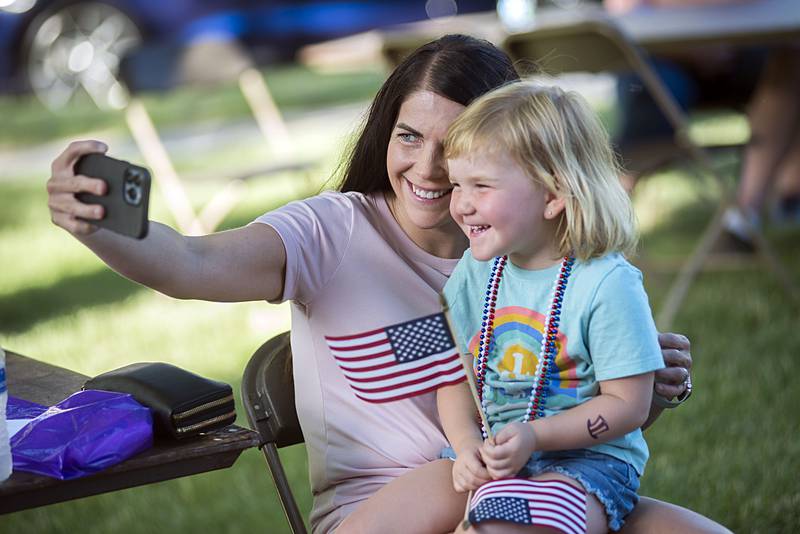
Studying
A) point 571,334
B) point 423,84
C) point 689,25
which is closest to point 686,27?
point 689,25

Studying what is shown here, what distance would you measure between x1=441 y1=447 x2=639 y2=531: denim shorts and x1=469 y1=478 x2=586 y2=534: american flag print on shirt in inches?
1.4

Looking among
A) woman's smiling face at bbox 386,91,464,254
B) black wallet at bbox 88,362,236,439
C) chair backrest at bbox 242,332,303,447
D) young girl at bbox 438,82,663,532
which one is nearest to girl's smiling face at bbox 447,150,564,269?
young girl at bbox 438,82,663,532

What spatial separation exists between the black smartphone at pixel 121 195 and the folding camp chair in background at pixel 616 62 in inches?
110

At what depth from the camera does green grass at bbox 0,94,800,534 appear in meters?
3.61

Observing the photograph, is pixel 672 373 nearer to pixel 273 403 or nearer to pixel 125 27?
pixel 273 403

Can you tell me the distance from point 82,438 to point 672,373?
105 cm

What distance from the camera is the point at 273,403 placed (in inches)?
86.0

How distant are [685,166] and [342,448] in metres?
4.49

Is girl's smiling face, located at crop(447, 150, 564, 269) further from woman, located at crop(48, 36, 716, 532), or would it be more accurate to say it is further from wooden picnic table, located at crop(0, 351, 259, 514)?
wooden picnic table, located at crop(0, 351, 259, 514)

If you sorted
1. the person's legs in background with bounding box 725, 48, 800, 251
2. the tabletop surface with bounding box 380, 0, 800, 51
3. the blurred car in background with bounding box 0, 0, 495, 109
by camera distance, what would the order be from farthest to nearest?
1. the blurred car in background with bounding box 0, 0, 495, 109
2. the person's legs in background with bounding box 725, 48, 800, 251
3. the tabletop surface with bounding box 380, 0, 800, 51

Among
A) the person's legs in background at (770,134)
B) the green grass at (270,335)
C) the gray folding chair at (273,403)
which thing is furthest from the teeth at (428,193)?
the person's legs in background at (770,134)

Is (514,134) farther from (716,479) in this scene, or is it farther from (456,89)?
(716,479)

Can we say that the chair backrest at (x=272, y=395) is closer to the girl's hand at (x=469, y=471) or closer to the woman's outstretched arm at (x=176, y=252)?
the woman's outstretched arm at (x=176, y=252)

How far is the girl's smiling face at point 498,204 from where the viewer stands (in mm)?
1812
